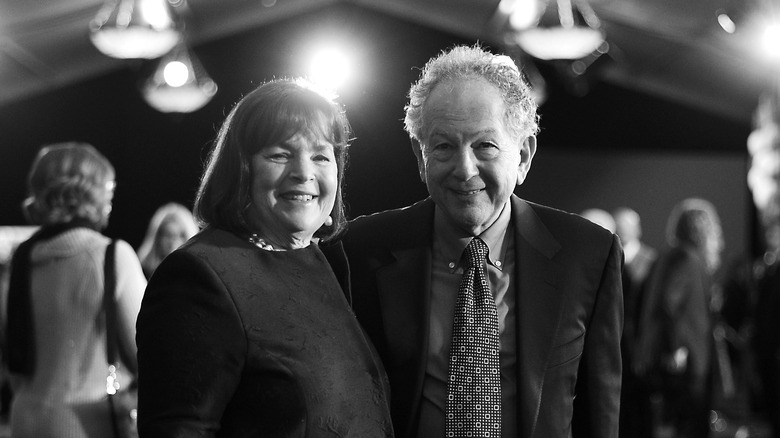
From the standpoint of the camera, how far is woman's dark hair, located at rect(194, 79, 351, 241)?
6.42 ft

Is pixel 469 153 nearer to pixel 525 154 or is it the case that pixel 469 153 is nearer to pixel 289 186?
pixel 525 154

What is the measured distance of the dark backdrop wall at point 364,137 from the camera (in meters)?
11.2

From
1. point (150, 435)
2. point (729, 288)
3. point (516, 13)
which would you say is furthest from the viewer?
point (729, 288)

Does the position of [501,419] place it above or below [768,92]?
below

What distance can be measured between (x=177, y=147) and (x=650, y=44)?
5.32 metres

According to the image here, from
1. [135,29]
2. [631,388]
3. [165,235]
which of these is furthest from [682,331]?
[135,29]

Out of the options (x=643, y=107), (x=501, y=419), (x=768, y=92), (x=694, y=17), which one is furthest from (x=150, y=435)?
(x=643, y=107)

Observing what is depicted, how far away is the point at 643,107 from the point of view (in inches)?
468

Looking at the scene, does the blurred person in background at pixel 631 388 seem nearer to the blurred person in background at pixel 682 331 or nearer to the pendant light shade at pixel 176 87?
the blurred person in background at pixel 682 331

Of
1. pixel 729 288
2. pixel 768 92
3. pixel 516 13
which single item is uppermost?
pixel 768 92

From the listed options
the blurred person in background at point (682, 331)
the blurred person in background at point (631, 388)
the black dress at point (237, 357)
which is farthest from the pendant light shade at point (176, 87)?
the black dress at point (237, 357)

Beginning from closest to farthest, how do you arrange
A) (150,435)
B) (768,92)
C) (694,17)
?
(150,435) → (694,17) → (768,92)

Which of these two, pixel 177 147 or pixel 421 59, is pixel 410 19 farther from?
pixel 177 147

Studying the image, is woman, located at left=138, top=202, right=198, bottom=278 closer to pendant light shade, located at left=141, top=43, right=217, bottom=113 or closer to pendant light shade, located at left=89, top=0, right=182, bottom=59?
pendant light shade, located at left=89, top=0, right=182, bottom=59
